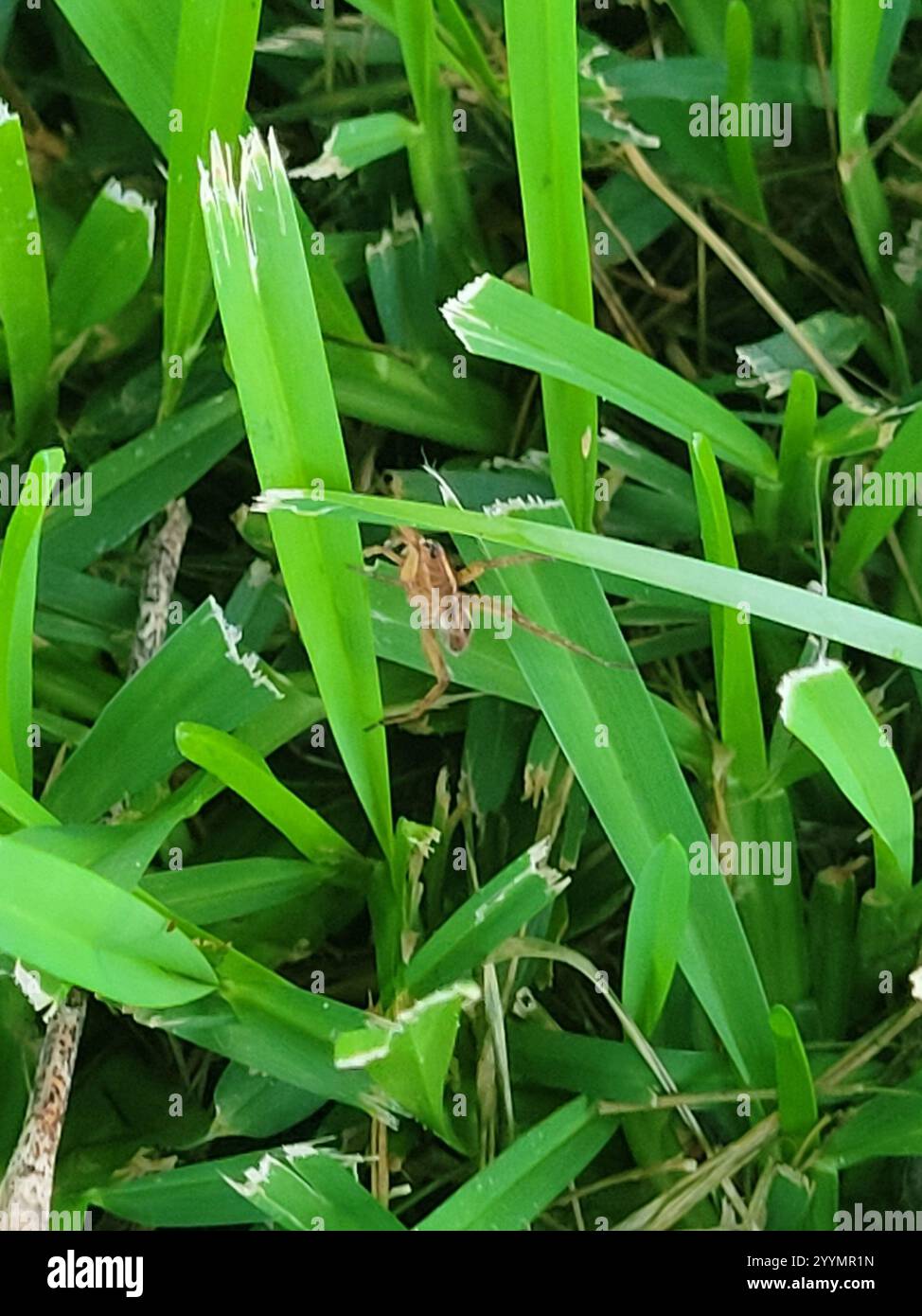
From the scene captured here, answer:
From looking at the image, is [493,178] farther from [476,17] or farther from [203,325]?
[203,325]

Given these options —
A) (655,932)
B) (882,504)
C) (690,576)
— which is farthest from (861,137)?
(655,932)

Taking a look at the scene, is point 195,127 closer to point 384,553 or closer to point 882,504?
point 384,553

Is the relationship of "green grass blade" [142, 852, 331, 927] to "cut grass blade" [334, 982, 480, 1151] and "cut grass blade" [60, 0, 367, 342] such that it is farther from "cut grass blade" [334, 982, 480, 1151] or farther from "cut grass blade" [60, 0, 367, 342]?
"cut grass blade" [60, 0, 367, 342]

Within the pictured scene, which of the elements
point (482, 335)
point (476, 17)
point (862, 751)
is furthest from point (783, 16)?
point (862, 751)

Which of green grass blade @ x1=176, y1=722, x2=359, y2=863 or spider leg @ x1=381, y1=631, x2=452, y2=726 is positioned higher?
spider leg @ x1=381, y1=631, x2=452, y2=726

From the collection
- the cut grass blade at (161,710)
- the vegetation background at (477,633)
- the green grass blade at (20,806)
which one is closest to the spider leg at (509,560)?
the vegetation background at (477,633)

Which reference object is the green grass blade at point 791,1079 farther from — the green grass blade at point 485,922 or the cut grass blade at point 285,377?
the cut grass blade at point 285,377

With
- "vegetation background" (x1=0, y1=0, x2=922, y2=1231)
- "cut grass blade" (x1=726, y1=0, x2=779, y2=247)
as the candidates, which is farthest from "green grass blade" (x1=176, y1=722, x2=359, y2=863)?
"cut grass blade" (x1=726, y1=0, x2=779, y2=247)
